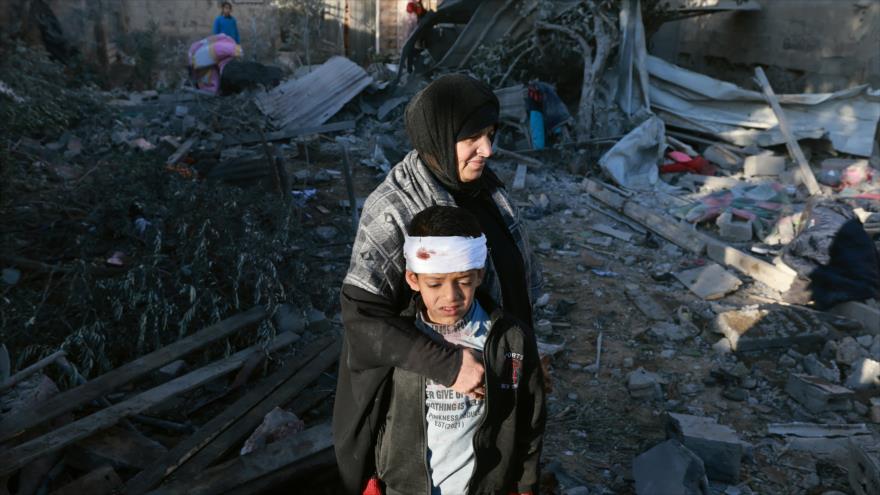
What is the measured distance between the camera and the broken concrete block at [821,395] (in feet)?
12.8

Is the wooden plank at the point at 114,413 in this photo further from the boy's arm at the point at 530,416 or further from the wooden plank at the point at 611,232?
the wooden plank at the point at 611,232

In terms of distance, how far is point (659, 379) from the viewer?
433 cm

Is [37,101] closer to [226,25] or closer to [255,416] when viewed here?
[226,25]

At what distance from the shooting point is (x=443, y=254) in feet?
5.26

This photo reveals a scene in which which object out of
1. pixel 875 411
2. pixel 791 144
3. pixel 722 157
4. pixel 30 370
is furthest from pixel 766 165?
pixel 30 370

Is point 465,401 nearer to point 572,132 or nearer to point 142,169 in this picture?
point 142,169

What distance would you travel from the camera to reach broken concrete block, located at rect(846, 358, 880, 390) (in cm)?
411

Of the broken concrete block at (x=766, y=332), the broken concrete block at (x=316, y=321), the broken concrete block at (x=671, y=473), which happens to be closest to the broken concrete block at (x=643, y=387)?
the broken concrete block at (x=766, y=332)

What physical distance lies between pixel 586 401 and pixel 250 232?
256cm

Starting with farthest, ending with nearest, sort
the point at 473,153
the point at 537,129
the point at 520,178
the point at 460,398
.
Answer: the point at 537,129
the point at 520,178
the point at 473,153
the point at 460,398

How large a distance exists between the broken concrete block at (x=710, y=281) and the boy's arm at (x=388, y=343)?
449 cm

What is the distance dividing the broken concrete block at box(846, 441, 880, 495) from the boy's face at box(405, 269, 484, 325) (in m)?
2.47

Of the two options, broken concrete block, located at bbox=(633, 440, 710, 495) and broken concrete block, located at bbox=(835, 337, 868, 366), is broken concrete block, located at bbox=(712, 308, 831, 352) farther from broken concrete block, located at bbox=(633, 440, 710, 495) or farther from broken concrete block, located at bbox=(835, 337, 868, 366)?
broken concrete block, located at bbox=(633, 440, 710, 495)

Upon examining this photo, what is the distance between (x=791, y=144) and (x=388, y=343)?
8.85 m
